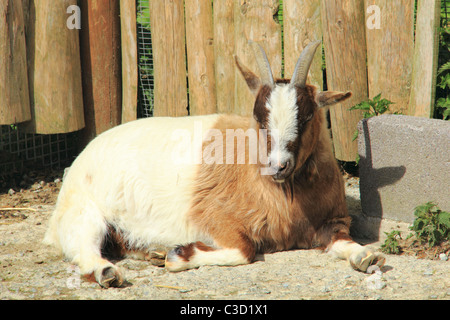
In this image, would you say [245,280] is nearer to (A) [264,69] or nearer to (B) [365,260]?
(B) [365,260]

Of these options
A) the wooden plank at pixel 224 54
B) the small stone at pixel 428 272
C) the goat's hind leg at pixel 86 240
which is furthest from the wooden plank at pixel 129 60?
the small stone at pixel 428 272

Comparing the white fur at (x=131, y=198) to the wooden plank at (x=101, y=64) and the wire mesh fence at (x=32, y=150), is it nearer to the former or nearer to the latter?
the wooden plank at (x=101, y=64)

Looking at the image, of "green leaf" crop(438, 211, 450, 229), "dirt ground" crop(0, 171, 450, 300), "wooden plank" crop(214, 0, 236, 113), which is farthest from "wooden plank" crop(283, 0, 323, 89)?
"green leaf" crop(438, 211, 450, 229)

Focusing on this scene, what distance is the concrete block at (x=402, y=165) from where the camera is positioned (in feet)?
16.1

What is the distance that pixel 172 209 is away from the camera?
5.08 m

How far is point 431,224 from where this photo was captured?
4816 mm

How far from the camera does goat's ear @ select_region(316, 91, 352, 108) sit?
15.2 feet

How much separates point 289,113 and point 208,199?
103cm

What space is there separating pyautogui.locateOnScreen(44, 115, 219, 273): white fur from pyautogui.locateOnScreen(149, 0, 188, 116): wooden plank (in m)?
1.46

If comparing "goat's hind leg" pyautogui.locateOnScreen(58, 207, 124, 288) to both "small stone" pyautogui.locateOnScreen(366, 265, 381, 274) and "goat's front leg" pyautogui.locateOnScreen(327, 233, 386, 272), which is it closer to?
"goat's front leg" pyautogui.locateOnScreen(327, 233, 386, 272)

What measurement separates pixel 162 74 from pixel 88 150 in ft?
5.25

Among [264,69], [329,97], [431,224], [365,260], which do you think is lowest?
[365,260]

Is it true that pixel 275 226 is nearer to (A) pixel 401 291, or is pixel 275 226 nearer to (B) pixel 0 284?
(A) pixel 401 291

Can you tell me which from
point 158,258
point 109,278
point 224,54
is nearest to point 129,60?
point 224,54
